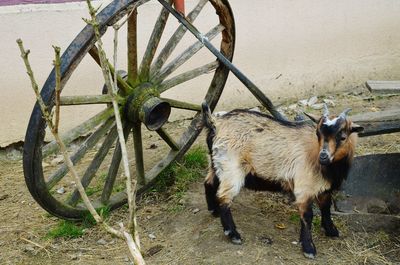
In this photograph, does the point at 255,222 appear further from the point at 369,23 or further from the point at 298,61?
the point at 369,23

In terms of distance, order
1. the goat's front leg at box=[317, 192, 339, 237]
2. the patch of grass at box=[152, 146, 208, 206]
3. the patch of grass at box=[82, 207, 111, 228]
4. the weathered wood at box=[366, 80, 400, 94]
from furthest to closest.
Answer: the patch of grass at box=[152, 146, 208, 206]
the weathered wood at box=[366, 80, 400, 94]
the patch of grass at box=[82, 207, 111, 228]
the goat's front leg at box=[317, 192, 339, 237]

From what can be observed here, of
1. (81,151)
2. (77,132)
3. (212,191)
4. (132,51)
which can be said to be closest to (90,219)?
(81,151)

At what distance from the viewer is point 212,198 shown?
182 inches

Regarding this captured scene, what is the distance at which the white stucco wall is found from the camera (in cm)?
605

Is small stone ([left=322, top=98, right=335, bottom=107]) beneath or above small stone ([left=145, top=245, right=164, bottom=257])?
above

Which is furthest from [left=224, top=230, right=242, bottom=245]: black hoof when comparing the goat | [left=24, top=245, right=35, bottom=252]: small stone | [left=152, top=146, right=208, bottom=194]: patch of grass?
[left=24, top=245, right=35, bottom=252]: small stone

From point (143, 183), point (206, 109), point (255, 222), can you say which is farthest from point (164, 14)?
point (255, 222)

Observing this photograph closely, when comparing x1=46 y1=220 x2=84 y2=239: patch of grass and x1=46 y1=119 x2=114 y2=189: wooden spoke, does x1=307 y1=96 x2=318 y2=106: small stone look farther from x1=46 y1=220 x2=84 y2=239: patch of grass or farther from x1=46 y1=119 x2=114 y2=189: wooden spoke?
x1=46 y1=220 x2=84 y2=239: patch of grass

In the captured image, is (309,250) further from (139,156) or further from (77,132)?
(77,132)

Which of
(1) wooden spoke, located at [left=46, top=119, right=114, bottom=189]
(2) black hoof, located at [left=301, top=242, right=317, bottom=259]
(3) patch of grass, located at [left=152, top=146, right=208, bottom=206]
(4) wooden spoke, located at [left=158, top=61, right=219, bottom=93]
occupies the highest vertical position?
(4) wooden spoke, located at [left=158, top=61, right=219, bottom=93]

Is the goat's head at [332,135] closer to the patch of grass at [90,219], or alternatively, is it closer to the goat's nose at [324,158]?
the goat's nose at [324,158]

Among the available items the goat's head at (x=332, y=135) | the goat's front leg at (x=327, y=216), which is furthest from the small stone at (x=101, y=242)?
the goat's head at (x=332, y=135)

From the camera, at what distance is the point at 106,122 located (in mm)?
4516

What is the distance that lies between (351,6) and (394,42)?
2.75 ft
